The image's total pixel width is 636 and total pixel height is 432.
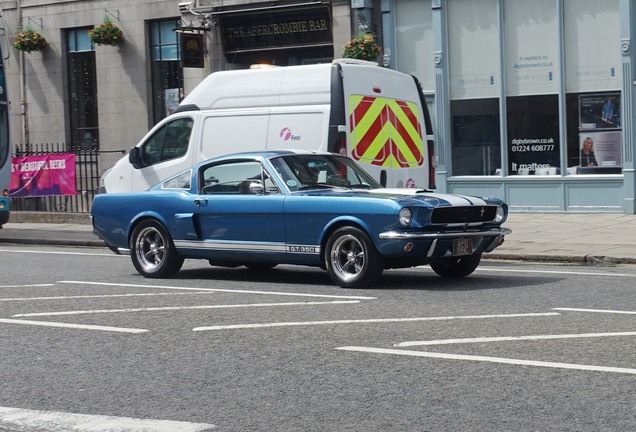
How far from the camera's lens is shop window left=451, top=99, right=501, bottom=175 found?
23.6 metres

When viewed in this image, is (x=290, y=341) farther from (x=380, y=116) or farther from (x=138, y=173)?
(x=138, y=173)

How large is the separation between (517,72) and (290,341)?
15432mm

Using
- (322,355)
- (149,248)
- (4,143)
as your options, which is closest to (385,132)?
(149,248)

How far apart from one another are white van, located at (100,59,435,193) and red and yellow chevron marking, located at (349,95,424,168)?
0.04ft

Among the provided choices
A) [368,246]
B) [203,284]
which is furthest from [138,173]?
[368,246]

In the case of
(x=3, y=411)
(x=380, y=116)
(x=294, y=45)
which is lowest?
(x=3, y=411)

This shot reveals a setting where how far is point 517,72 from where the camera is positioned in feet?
76.1

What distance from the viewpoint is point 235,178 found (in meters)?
13.4

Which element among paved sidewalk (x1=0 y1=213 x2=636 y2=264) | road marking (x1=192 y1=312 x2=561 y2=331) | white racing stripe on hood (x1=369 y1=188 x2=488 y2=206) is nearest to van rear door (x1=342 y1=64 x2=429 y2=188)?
paved sidewalk (x1=0 y1=213 x2=636 y2=264)

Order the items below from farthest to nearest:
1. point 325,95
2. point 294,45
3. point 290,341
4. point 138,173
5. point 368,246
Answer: point 294,45 → point 138,173 → point 325,95 → point 368,246 → point 290,341

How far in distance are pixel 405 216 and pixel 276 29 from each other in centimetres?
1550

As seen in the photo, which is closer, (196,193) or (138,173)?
(196,193)

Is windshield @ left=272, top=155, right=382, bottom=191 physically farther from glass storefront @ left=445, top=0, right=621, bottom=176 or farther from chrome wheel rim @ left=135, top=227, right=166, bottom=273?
glass storefront @ left=445, top=0, right=621, bottom=176

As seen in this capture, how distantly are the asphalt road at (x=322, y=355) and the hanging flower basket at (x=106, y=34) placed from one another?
16.1 m
